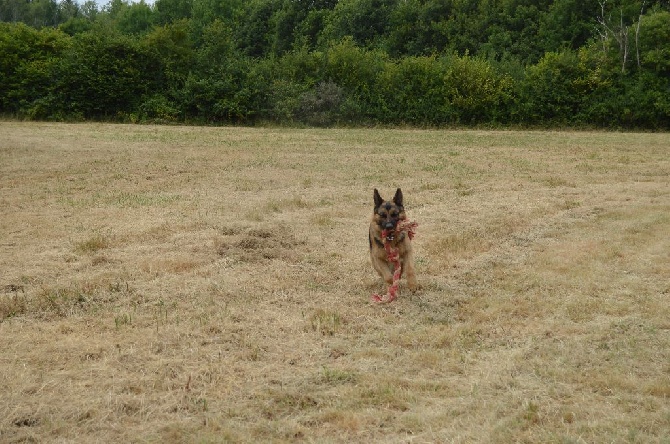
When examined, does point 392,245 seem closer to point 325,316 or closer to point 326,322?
point 325,316

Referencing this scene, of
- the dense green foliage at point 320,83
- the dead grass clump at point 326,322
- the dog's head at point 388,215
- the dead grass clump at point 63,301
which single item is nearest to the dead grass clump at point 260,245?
the dog's head at point 388,215

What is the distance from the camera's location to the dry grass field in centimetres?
419

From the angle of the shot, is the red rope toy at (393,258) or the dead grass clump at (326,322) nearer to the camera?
the dead grass clump at (326,322)

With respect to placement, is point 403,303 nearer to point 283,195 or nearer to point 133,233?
point 133,233

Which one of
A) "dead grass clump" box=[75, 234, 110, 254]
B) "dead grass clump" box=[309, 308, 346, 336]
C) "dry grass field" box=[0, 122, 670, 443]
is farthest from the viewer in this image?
"dead grass clump" box=[75, 234, 110, 254]

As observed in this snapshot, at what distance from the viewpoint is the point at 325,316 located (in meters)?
6.16

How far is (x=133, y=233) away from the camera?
9570 mm

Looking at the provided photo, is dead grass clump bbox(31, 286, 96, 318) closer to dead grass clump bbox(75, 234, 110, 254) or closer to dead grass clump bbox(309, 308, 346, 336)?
dead grass clump bbox(75, 234, 110, 254)

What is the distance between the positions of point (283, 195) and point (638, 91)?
26.7 metres

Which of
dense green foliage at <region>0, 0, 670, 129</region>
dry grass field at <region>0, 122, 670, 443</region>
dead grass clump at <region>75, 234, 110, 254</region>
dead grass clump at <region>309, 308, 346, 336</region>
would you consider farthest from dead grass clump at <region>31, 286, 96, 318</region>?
dense green foliage at <region>0, 0, 670, 129</region>

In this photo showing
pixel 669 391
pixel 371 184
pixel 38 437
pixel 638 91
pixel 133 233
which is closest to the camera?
pixel 38 437

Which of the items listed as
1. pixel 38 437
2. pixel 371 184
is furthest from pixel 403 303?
pixel 371 184

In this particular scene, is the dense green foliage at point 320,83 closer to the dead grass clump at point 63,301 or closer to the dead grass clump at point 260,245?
the dead grass clump at point 260,245

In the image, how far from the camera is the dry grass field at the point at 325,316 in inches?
165
